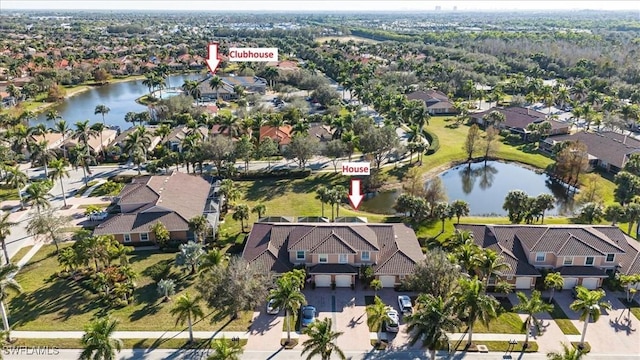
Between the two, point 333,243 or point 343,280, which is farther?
point 333,243

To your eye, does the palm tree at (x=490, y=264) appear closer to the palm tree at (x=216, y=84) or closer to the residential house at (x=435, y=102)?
the residential house at (x=435, y=102)

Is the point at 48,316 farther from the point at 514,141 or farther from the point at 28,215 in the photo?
the point at 514,141

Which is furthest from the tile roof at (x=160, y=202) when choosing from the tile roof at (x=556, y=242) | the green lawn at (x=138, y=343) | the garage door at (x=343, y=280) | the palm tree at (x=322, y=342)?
the tile roof at (x=556, y=242)

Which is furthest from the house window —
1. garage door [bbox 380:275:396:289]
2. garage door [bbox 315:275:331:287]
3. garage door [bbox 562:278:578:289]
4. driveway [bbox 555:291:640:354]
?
garage door [bbox 562:278:578:289]

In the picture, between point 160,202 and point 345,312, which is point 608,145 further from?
point 160,202

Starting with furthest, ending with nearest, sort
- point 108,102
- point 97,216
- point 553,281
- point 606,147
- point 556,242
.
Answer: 1. point 108,102
2. point 606,147
3. point 97,216
4. point 556,242
5. point 553,281

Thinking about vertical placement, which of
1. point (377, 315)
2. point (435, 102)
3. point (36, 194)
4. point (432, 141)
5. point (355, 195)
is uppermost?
point (435, 102)

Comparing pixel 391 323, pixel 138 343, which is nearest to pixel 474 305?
pixel 391 323
